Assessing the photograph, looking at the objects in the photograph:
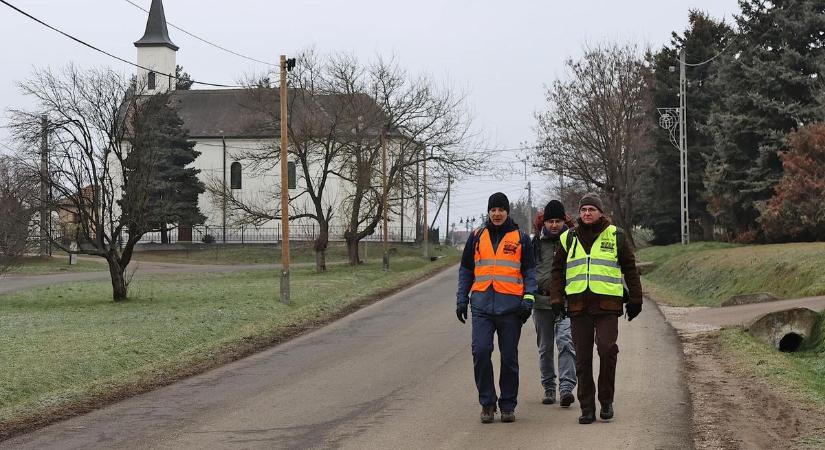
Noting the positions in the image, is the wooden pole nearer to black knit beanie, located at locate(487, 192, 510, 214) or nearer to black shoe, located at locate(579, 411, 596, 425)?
black knit beanie, located at locate(487, 192, 510, 214)

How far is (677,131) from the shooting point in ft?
162

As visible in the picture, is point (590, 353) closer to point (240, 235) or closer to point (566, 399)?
point (566, 399)

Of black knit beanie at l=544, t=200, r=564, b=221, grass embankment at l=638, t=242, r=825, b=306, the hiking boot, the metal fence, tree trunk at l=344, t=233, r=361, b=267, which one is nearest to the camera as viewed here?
the hiking boot

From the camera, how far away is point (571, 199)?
57812 mm

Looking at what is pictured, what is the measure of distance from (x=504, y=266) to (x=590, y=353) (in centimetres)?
103

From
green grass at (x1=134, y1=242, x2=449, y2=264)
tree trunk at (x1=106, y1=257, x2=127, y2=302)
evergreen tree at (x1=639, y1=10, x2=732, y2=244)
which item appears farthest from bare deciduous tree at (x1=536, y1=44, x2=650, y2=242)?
tree trunk at (x1=106, y1=257, x2=127, y2=302)

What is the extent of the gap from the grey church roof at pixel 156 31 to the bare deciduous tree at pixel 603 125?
129ft

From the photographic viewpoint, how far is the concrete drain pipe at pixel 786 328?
13.6 metres

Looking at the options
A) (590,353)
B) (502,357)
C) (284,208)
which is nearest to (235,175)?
(284,208)

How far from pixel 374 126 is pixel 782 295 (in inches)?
1062

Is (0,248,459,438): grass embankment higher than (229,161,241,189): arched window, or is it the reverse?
(229,161,241,189): arched window

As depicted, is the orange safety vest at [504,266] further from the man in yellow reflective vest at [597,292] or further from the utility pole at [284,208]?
the utility pole at [284,208]

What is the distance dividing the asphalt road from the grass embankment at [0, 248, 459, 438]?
69 centimetres

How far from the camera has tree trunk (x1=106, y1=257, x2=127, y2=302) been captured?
83.8 feet
